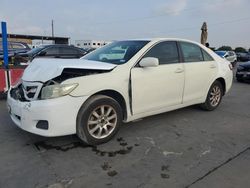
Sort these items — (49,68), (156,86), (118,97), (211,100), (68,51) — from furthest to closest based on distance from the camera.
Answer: (68,51), (211,100), (156,86), (118,97), (49,68)

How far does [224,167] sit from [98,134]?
5.58ft

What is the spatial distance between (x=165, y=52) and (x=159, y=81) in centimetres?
62

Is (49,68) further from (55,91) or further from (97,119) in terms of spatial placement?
(97,119)

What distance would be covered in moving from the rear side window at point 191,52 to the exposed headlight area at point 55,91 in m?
2.47

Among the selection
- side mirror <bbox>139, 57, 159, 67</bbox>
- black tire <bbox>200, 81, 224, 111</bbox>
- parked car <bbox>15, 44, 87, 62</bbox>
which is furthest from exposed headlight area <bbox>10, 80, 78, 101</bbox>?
parked car <bbox>15, 44, 87, 62</bbox>

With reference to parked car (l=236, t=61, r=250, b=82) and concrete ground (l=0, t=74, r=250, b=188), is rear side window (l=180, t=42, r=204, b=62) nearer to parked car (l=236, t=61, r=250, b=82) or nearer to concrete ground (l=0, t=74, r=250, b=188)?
concrete ground (l=0, t=74, r=250, b=188)

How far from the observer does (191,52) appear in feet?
16.8

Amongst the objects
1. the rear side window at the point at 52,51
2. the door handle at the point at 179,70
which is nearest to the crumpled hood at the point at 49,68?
the door handle at the point at 179,70

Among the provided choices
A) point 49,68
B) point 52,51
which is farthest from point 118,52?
point 52,51

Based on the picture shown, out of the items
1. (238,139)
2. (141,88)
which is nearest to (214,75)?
(238,139)

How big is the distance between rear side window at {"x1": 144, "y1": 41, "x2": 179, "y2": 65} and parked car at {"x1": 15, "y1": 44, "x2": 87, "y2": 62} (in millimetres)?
6575

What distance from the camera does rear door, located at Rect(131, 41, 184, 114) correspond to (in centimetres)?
406

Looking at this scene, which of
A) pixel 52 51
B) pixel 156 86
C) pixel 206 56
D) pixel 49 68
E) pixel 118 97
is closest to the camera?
pixel 49 68

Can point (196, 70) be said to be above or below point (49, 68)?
below
